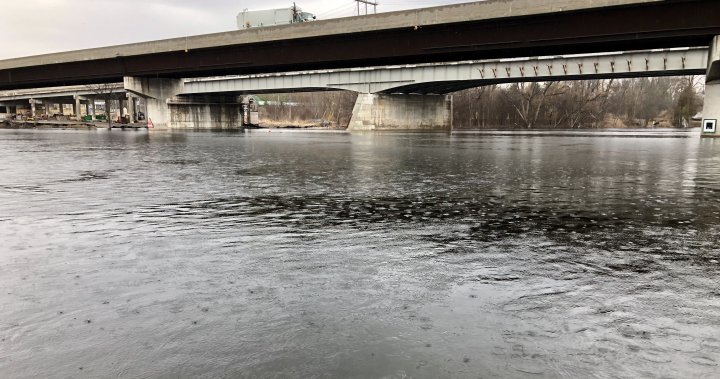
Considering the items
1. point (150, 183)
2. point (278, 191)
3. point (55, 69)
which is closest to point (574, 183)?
point (278, 191)

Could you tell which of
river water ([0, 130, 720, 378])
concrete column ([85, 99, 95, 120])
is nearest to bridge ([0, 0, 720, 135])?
river water ([0, 130, 720, 378])

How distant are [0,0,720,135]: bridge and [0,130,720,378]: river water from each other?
83.3ft

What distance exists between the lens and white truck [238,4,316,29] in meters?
62.5

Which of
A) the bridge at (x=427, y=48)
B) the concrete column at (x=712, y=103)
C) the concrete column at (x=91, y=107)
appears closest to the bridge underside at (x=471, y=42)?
the bridge at (x=427, y=48)

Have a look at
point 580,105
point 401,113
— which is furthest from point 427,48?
point 580,105

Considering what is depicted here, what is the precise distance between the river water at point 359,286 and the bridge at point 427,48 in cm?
2540

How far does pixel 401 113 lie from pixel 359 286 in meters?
59.4

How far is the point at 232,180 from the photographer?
1268 cm

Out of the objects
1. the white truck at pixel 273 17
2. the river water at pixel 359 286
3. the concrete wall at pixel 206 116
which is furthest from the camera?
the concrete wall at pixel 206 116

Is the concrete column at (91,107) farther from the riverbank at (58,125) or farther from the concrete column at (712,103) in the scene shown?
the concrete column at (712,103)

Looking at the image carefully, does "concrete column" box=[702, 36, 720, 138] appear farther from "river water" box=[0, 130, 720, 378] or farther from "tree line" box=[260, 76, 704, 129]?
"tree line" box=[260, 76, 704, 129]

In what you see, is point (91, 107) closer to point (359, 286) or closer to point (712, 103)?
point (712, 103)

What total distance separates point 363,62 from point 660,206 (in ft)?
119

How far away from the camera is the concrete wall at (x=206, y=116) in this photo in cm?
7500
